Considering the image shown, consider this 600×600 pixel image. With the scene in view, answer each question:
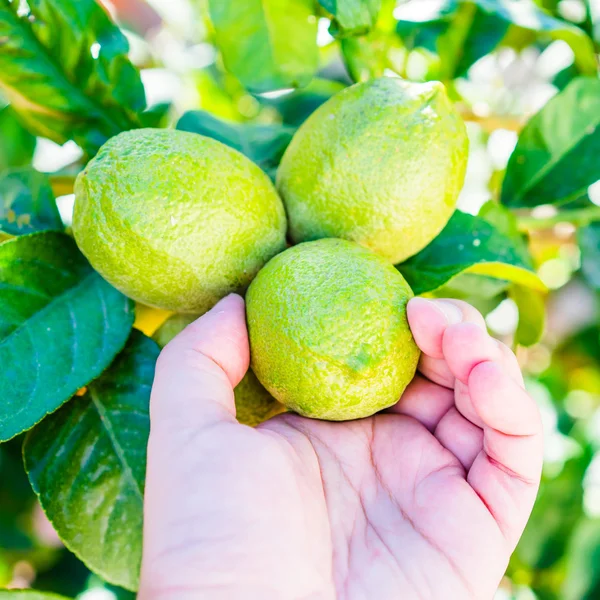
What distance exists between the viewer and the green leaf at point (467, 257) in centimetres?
87

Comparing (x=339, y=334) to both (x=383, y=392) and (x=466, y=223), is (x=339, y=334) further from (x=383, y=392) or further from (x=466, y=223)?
(x=466, y=223)

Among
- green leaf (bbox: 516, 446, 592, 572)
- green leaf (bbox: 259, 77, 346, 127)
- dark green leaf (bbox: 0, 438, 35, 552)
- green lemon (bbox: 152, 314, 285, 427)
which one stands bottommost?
green leaf (bbox: 516, 446, 592, 572)

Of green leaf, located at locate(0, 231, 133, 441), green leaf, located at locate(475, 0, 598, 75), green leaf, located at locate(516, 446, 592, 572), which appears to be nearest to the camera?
green leaf, located at locate(0, 231, 133, 441)

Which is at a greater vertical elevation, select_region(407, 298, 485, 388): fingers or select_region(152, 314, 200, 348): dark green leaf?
select_region(407, 298, 485, 388): fingers

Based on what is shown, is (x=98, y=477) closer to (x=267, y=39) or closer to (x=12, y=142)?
(x=267, y=39)

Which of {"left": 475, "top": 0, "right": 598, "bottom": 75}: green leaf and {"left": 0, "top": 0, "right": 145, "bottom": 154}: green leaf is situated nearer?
{"left": 0, "top": 0, "right": 145, "bottom": 154}: green leaf

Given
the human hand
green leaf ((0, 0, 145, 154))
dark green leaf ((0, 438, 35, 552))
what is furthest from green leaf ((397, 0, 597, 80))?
dark green leaf ((0, 438, 35, 552))

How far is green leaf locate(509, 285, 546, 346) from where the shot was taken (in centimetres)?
122

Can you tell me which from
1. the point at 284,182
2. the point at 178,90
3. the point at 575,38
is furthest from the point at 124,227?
the point at 575,38

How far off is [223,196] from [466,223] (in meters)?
0.42

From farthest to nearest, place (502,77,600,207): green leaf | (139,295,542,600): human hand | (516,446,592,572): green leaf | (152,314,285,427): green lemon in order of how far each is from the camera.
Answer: (516,446,592,572): green leaf < (502,77,600,207): green leaf < (152,314,285,427): green lemon < (139,295,542,600): human hand

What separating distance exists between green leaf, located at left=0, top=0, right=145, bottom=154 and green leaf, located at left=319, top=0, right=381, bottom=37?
0.35 m

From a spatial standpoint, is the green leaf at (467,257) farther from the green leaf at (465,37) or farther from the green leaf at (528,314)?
the green leaf at (465,37)

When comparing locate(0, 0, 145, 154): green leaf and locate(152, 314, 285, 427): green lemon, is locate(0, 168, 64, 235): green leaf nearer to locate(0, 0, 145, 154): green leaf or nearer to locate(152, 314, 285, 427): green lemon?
locate(0, 0, 145, 154): green leaf
